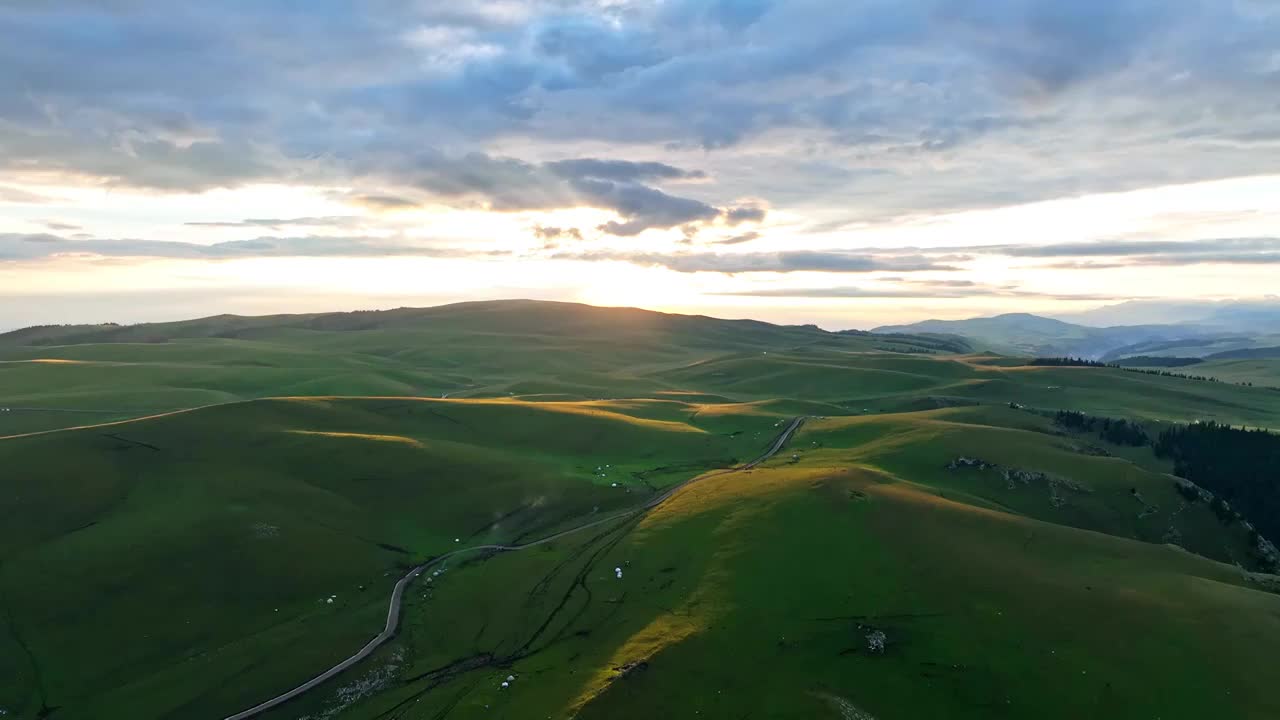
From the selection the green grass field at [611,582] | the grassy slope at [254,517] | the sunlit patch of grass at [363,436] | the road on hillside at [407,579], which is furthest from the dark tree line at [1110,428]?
the sunlit patch of grass at [363,436]

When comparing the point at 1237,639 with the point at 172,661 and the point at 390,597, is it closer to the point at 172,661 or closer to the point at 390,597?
the point at 390,597

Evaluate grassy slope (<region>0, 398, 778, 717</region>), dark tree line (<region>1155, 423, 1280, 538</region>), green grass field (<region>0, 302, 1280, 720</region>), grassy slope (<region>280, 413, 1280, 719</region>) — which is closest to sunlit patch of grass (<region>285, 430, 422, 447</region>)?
grassy slope (<region>0, 398, 778, 717</region>)

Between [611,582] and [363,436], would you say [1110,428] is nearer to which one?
[611,582]

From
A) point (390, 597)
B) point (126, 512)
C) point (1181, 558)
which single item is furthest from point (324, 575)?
point (1181, 558)

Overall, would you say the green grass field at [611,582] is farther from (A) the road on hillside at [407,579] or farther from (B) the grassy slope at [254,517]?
(A) the road on hillside at [407,579]

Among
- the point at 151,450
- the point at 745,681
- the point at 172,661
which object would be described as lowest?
the point at 172,661

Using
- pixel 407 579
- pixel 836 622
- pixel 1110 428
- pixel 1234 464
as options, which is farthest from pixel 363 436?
pixel 1234 464

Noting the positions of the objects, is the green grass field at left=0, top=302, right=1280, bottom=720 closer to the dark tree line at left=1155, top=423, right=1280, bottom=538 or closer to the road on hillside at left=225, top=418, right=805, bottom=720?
the road on hillside at left=225, top=418, right=805, bottom=720
